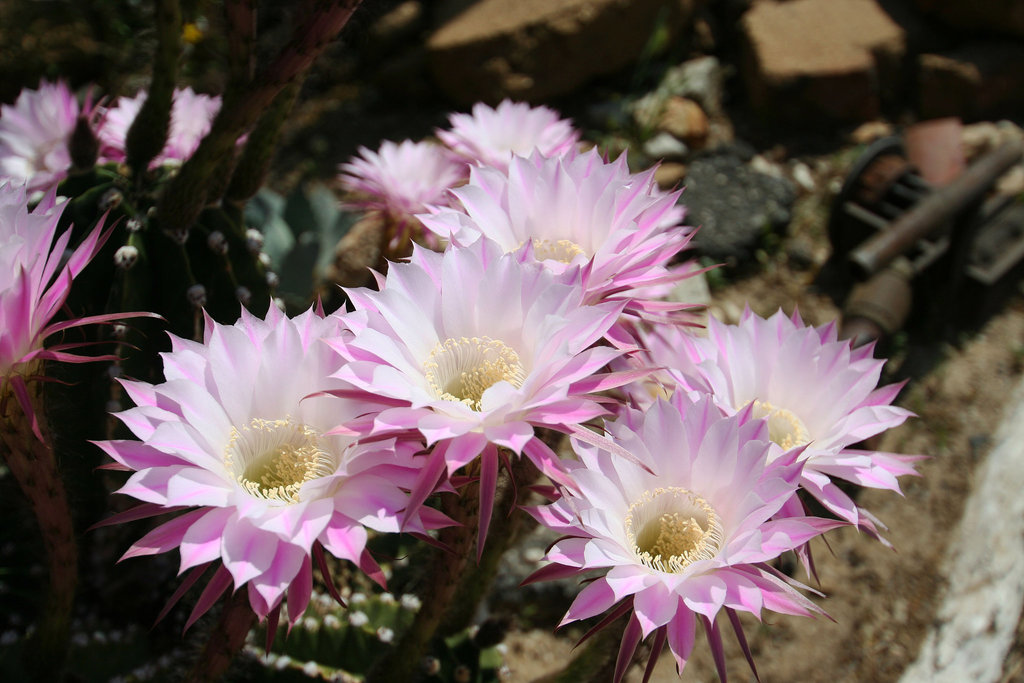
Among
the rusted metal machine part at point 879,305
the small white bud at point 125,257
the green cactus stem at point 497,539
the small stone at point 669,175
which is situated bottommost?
the small stone at point 669,175

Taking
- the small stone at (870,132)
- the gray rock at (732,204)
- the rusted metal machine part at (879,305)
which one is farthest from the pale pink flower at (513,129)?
the small stone at (870,132)

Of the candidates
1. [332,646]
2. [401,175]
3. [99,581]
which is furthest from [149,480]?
[99,581]

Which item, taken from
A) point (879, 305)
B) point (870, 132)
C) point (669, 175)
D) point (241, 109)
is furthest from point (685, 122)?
point (241, 109)

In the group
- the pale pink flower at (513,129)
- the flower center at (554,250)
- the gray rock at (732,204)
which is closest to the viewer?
the flower center at (554,250)

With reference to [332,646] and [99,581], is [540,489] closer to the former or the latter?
[332,646]

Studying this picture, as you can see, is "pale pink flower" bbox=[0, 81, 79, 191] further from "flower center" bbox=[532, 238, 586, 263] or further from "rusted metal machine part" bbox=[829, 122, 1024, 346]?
"rusted metal machine part" bbox=[829, 122, 1024, 346]

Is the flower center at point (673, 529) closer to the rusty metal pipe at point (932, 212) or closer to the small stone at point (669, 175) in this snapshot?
the rusty metal pipe at point (932, 212)
